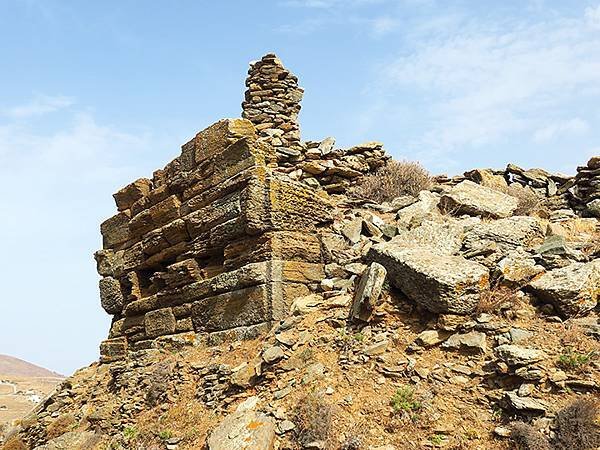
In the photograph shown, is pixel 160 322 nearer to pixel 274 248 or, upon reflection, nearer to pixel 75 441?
pixel 75 441

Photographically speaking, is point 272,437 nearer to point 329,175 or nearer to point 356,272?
point 356,272

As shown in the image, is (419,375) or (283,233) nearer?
(419,375)

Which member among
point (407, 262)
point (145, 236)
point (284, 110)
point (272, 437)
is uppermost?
point (284, 110)

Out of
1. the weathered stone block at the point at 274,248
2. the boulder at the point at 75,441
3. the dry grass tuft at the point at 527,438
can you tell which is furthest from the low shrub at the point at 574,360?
the boulder at the point at 75,441

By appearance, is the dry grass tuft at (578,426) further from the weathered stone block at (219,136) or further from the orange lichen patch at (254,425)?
the weathered stone block at (219,136)

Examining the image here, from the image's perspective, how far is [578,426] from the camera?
5.18m

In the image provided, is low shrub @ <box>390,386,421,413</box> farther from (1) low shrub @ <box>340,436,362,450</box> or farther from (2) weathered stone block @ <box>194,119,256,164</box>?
(2) weathered stone block @ <box>194,119,256,164</box>

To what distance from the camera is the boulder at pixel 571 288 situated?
685cm

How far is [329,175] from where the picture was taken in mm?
12078

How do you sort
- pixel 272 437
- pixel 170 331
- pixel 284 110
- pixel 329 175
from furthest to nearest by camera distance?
pixel 284 110 < pixel 329 175 < pixel 170 331 < pixel 272 437

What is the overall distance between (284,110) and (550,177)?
6860 millimetres

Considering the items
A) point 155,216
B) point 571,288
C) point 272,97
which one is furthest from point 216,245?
point 272,97

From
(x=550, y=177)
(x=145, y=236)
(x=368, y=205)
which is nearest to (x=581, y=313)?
(x=368, y=205)

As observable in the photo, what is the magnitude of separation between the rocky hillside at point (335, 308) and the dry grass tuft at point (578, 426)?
0.02m
